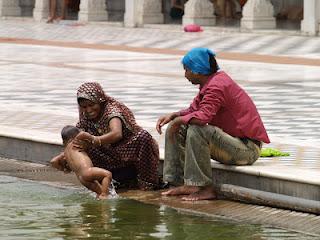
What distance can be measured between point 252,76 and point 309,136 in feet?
26.1

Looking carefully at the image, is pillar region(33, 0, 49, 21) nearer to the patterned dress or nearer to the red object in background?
the red object in background

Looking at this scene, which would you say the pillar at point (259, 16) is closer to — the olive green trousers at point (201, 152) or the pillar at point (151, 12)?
the pillar at point (151, 12)

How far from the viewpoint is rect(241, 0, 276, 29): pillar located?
31250 millimetres

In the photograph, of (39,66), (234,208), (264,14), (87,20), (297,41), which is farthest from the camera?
(87,20)

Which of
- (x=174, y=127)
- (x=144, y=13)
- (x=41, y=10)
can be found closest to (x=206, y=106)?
(x=174, y=127)

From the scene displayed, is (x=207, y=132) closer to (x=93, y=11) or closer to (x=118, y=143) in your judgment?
(x=118, y=143)

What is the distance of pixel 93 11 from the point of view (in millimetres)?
37031

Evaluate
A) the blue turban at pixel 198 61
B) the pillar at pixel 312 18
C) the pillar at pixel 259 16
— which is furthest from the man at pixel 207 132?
the pillar at pixel 259 16

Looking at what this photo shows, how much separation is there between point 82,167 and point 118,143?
1.41 feet

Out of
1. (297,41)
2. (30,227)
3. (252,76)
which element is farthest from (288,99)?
(297,41)

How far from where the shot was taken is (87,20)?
122ft

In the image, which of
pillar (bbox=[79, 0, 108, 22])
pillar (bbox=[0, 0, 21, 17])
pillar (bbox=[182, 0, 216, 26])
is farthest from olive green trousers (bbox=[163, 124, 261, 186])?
pillar (bbox=[0, 0, 21, 17])

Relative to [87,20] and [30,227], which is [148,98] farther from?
[87,20]

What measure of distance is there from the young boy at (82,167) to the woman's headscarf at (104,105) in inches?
9.6
